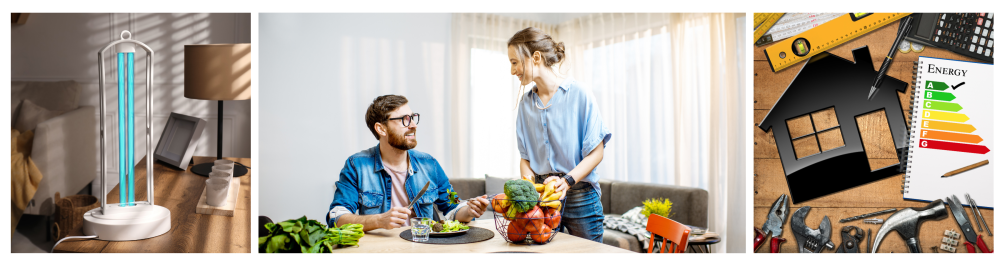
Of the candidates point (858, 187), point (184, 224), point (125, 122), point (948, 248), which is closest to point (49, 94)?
point (125, 122)

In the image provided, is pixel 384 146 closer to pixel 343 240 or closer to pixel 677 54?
pixel 343 240

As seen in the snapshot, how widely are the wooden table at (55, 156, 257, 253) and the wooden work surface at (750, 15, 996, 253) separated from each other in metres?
1.75

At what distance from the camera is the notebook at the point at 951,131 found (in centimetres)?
194

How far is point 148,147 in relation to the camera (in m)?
1.46

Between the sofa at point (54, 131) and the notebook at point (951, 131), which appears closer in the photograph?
the sofa at point (54, 131)

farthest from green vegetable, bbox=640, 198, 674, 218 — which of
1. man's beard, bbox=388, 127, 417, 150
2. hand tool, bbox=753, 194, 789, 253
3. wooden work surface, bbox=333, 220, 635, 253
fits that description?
wooden work surface, bbox=333, 220, 635, 253

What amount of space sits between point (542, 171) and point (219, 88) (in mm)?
1097

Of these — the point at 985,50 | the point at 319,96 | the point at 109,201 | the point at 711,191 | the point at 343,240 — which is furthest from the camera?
the point at 319,96

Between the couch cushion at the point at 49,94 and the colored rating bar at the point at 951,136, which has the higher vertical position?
the couch cushion at the point at 49,94

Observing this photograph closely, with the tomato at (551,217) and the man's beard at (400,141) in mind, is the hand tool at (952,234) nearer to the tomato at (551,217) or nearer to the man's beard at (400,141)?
the tomato at (551,217)

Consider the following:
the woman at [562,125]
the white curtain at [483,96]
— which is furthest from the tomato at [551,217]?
the white curtain at [483,96]

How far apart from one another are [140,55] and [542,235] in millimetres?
1242

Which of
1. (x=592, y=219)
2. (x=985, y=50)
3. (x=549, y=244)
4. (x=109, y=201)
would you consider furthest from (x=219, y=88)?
(x=985, y=50)

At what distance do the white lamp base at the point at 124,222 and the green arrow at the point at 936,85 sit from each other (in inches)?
97.8
